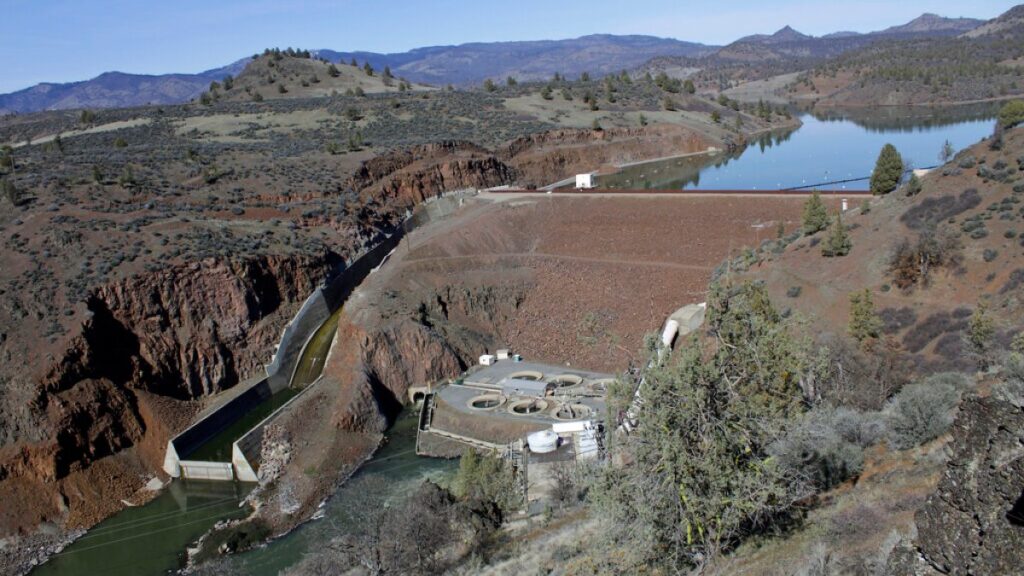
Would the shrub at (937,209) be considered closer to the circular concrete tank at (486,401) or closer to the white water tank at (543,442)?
the white water tank at (543,442)

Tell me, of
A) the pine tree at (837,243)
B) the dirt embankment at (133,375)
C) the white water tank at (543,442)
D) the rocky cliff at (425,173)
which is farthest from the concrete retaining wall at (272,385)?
the pine tree at (837,243)

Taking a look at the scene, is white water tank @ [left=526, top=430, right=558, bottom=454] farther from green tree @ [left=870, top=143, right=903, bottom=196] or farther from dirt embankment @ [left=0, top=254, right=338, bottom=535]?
green tree @ [left=870, top=143, right=903, bottom=196]

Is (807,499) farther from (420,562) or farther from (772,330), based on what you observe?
(420,562)

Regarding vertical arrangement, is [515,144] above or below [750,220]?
above

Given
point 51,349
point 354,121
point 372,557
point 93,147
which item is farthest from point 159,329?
point 354,121

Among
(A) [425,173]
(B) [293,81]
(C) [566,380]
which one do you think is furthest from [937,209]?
(B) [293,81]

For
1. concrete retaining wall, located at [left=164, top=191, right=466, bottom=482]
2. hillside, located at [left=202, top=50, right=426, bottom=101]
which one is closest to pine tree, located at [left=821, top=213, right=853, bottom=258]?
concrete retaining wall, located at [left=164, top=191, right=466, bottom=482]
